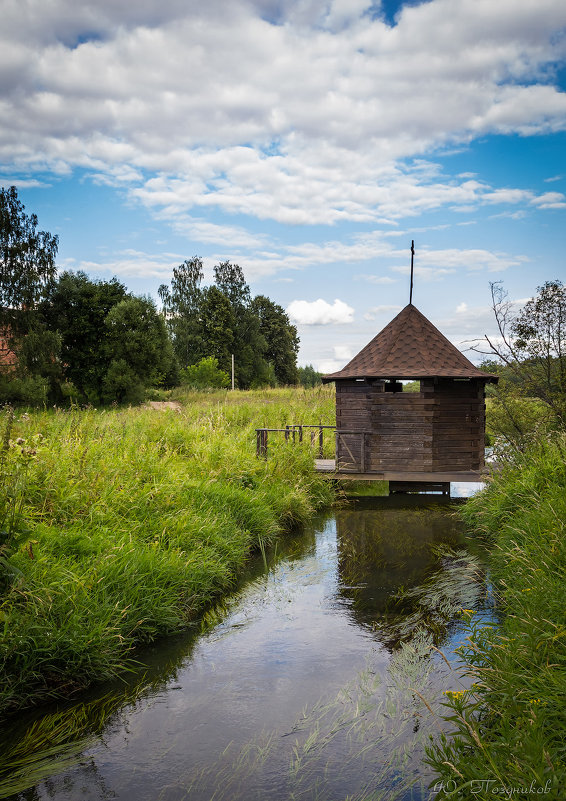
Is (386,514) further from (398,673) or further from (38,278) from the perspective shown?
(38,278)

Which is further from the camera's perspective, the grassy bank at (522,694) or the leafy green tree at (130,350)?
the leafy green tree at (130,350)

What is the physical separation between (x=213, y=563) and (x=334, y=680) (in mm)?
2394

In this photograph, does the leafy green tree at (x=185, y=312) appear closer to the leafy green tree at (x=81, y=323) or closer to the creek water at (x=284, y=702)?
the leafy green tree at (x=81, y=323)

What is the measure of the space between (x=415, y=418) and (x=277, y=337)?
142 feet

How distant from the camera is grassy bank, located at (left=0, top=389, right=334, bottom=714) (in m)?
4.49

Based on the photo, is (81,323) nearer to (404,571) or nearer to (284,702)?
(404,571)

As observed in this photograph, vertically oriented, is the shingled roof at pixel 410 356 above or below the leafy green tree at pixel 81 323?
below

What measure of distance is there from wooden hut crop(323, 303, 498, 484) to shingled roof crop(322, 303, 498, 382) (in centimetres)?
2

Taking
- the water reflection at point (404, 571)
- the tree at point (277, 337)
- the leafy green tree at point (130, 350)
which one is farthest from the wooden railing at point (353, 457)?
the tree at point (277, 337)

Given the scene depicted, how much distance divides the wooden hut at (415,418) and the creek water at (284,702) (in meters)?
5.65

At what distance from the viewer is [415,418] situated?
43.0ft

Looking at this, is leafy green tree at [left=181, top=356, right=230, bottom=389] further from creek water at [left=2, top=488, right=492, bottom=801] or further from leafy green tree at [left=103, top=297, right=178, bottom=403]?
creek water at [left=2, top=488, right=492, bottom=801]

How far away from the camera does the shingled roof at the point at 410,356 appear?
42.0ft

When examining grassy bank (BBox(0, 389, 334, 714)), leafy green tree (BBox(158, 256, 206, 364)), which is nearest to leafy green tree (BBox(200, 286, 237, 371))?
leafy green tree (BBox(158, 256, 206, 364))
